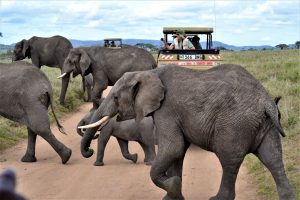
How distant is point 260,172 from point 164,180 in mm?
2254

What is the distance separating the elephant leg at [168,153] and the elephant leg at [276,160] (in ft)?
2.83

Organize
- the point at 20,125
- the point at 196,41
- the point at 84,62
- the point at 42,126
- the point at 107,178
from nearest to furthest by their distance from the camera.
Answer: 1. the point at 107,178
2. the point at 42,126
3. the point at 20,125
4. the point at 84,62
5. the point at 196,41

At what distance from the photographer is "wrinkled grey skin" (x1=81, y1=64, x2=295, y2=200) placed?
5.09 meters

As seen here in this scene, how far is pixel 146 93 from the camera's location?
567 cm

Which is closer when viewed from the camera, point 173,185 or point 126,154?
point 173,185

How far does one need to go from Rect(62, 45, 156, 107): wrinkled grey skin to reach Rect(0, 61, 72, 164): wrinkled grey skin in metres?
4.10

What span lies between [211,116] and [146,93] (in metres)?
0.81

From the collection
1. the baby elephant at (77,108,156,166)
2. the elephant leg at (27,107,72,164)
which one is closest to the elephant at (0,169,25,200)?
the baby elephant at (77,108,156,166)

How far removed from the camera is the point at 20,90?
8891 millimetres

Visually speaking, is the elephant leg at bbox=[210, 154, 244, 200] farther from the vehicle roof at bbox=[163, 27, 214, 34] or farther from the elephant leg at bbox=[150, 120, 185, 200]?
the vehicle roof at bbox=[163, 27, 214, 34]

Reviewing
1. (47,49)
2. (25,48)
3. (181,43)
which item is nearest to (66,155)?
(181,43)

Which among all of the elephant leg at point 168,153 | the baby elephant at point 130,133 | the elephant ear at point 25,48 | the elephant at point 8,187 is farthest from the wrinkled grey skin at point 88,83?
the elephant at point 8,187

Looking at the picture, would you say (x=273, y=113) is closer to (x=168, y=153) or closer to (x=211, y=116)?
(x=211, y=116)

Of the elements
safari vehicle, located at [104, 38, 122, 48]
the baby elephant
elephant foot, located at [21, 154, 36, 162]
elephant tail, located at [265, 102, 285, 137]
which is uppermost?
safari vehicle, located at [104, 38, 122, 48]
